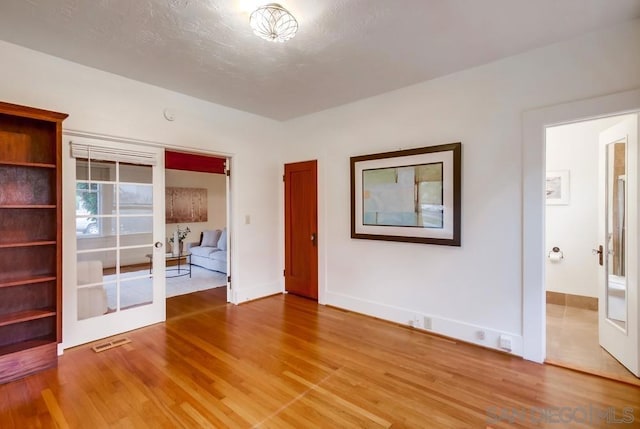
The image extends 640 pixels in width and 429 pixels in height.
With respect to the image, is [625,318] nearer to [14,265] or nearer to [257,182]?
[257,182]

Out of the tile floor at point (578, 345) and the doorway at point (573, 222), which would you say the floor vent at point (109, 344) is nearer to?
the tile floor at point (578, 345)

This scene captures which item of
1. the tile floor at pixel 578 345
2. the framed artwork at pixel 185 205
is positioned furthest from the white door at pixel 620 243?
the framed artwork at pixel 185 205

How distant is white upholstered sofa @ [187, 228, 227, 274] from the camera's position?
620 centimetres

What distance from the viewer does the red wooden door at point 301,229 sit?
4434 millimetres

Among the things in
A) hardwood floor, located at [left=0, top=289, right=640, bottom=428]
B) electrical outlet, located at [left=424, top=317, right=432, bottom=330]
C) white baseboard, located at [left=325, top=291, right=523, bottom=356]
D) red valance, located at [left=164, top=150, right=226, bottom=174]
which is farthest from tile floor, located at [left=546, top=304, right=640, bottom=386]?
red valance, located at [left=164, top=150, right=226, bottom=174]

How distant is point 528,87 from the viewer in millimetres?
2678

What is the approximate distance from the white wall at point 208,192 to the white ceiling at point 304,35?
4.81m

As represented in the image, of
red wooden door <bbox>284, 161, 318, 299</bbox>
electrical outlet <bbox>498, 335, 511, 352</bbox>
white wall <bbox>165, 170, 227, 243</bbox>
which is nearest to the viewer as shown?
electrical outlet <bbox>498, 335, 511, 352</bbox>

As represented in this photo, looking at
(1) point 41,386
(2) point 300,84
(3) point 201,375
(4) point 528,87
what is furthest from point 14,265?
(4) point 528,87

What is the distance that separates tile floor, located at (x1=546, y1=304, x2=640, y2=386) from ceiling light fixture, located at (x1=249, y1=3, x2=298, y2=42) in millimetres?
3477

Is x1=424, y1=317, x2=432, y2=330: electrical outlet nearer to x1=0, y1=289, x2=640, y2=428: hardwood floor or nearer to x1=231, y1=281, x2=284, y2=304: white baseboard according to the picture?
x1=0, y1=289, x2=640, y2=428: hardwood floor

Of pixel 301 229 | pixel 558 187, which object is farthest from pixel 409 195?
pixel 558 187

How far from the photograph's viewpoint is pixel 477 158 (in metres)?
2.96

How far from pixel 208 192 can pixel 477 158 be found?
7147 millimetres
